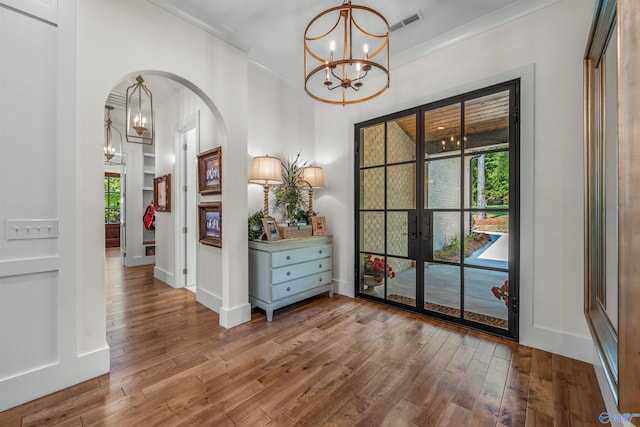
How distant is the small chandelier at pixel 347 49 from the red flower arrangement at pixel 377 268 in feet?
6.32

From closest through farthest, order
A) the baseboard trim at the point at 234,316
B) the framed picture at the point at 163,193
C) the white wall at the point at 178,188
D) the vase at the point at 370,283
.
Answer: the baseboard trim at the point at 234,316
the white wall at the point at 178,188
the vase at the point at 370,283
the framed picture at the point at 163,193

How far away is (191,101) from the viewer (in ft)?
12.1

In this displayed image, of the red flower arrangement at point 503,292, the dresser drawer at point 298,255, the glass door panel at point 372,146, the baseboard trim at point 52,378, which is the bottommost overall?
the baseboard trim at point 52,378

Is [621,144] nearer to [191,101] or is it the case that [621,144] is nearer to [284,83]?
[284,83]

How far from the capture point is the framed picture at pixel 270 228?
117 inches

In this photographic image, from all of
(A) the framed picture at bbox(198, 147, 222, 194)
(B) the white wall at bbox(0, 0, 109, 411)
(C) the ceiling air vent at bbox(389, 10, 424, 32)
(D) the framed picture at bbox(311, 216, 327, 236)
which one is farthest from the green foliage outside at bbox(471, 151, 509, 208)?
(B) the white wall at bbox(0, 0, 109, 411)

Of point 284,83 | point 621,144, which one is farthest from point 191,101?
point 621,144

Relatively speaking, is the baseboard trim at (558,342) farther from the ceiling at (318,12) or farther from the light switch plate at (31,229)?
the light switch plate at (31,229)

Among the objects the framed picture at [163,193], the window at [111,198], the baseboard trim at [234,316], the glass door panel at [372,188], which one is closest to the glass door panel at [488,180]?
the glass door panel at [372,188]

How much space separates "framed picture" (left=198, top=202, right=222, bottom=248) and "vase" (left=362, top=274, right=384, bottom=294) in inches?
73.9

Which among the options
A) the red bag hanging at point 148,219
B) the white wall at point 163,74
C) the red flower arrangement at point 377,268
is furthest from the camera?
the red bag hanging at point 148,219

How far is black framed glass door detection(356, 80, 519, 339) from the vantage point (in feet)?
8.22

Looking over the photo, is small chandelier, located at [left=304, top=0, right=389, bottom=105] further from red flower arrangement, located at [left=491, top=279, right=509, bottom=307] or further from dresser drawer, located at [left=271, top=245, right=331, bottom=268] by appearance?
red flower arrangement, located at [left=491, top=279, right=509, bottom=307]

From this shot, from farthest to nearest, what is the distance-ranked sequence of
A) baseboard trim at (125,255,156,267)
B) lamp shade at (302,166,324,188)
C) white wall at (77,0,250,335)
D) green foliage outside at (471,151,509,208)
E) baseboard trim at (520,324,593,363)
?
1. baseboard trim at (125,255,156,267)
2. lamp shade at (302,166,324,188)
3. green foliage outside at (471,151,509,208)
4. baseboard trim at (520,324,593,363)
5. white wall at (77,0,250,335)
